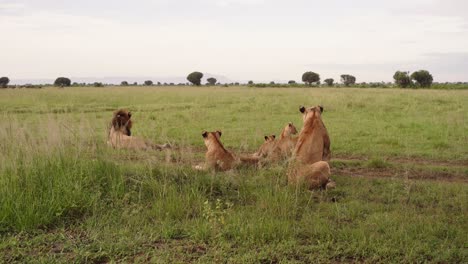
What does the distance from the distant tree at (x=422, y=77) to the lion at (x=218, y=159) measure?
58.9 m

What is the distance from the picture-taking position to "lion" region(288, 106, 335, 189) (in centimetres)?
650

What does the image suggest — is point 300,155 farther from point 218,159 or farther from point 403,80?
point 403,80

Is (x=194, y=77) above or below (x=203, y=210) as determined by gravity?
above

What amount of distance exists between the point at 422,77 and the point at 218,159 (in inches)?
2363

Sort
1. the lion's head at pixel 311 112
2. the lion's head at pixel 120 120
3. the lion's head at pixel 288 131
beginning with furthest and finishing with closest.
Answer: the lion's head at pixel 120 120, the lion's head at pixel 288 131, the lion's head at pixel 311 112

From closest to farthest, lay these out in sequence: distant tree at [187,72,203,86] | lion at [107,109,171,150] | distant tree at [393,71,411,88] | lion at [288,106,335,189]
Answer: lion at [288,106,335,189] → lion at [107,109,171,150] → distant tree at [393,71,411,88] → distant tree at [187,72,203,86]

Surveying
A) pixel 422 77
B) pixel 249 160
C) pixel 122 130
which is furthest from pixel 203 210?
pixel 422 77

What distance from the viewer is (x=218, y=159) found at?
7.68 metres

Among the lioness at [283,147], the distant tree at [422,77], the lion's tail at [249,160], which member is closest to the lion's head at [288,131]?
the lioness at [283,147]

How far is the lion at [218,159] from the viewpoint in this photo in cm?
756

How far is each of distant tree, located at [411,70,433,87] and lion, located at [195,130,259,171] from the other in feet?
193

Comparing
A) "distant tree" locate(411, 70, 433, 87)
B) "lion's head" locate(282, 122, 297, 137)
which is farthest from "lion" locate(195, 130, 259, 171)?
"distant tree" locate(411, 70, 433, 87)

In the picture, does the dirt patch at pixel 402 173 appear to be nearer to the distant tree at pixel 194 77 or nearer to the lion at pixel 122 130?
the lion at pixel 122 130

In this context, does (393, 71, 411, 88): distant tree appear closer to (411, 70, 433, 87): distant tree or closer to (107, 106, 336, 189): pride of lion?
(411, 70, 433, 87): distant tree
